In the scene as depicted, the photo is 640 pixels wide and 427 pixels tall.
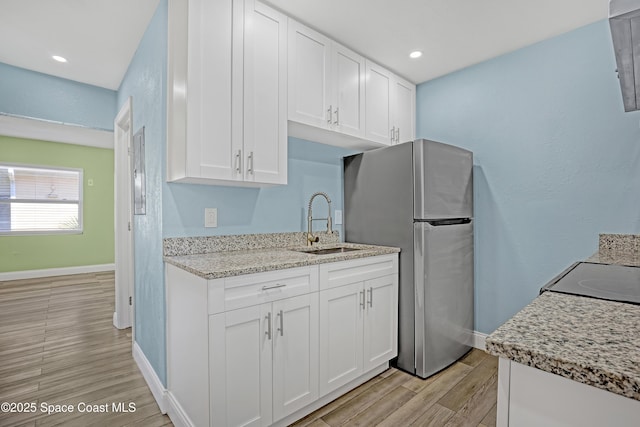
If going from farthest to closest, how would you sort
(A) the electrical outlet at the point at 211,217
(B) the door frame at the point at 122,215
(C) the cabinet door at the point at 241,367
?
(B) the door frame at the point at 122,215, (A) the electrical outlet at the point at 211,217, (C) the cabinet door at the point at 241,367

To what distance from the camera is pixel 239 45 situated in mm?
1801

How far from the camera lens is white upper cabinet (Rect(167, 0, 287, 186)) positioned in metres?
→ 1.64

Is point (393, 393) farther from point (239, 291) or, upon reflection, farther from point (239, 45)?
point (239, 45)

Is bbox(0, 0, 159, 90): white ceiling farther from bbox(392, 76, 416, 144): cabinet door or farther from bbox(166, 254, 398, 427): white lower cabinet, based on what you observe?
bbox(392, 76, 416, 144): cabinet door

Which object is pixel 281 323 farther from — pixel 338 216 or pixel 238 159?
pixel 338 216

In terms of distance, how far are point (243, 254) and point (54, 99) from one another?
2.64 m

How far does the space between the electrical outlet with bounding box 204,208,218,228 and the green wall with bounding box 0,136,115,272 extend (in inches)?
201

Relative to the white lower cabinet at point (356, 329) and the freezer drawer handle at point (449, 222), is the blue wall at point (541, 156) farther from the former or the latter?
the white lower cabinet at point (356, 329)

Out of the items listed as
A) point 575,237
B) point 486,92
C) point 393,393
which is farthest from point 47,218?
point 575,237

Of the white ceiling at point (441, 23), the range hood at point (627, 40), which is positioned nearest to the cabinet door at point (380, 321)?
the range hood at point (627, 40)

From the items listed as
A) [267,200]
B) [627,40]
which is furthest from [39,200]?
[627,40]

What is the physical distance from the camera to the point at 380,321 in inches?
85.5

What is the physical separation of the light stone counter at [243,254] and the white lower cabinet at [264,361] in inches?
7.9

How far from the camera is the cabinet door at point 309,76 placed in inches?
81.1
